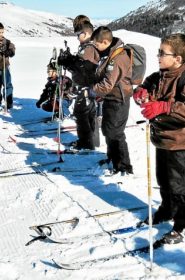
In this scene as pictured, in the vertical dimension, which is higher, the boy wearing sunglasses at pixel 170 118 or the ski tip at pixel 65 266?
the boy wearing sunglasses at pixel 170 118

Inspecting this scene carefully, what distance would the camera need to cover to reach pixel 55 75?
9203 millimetres

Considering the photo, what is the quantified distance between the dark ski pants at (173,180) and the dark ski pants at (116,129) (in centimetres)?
149

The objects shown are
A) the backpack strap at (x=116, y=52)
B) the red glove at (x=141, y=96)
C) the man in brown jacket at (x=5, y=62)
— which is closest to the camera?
the red glove at (x=141, y=96)

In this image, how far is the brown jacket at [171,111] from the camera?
3.88 m

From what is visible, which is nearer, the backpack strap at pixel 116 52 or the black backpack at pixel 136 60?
the backpack strap at pixel 116 52

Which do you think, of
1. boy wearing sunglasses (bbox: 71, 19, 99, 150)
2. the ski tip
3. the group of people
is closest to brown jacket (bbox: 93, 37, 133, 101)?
the group of people

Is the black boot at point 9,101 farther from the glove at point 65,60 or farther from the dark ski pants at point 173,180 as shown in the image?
the dark ski pants at point 173,180

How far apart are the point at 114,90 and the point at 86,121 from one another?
158 cm

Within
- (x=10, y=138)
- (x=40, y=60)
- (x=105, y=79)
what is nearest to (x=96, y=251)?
(x=105, y=79)

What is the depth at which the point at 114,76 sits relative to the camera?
5309mm

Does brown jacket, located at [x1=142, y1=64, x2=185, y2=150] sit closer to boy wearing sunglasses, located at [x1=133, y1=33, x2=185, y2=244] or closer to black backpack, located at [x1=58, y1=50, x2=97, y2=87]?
boy wearing sunglasses, located at [x1=133, y1=33, x2=185, y2=244]

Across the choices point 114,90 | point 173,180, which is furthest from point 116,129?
point 173,180

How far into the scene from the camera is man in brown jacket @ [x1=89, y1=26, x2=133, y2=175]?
532 centimetres

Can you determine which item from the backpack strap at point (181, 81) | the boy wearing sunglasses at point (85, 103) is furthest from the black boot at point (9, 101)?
the backpack strap at point (181, 81)
